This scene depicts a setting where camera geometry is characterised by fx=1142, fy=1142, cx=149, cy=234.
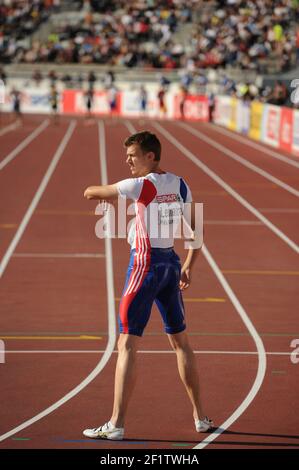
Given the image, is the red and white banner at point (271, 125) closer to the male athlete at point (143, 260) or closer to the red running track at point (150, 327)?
the red running track at point (150, 327)

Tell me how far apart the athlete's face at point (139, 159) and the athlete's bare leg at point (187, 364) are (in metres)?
1.15

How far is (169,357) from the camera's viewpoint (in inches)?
411

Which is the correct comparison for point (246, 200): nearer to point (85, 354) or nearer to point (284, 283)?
point (284, 283)

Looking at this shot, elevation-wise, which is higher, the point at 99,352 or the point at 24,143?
the point at 99,352

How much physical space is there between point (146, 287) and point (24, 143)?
3077 centimetres

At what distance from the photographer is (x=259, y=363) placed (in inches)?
403

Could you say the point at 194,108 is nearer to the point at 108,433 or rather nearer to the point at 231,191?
the point at 231,191

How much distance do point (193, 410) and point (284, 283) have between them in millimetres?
6440

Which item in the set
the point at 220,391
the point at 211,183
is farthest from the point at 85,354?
the point at 211,183

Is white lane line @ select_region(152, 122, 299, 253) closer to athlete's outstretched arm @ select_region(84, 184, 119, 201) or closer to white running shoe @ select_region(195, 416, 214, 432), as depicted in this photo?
white running shoe @ select_region(195, 416, 214, 432)

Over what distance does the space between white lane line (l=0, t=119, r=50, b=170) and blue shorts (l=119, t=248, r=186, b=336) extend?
73.0ft

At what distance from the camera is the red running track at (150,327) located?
808cm

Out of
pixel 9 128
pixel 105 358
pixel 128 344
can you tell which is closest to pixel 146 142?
pixel 128 344

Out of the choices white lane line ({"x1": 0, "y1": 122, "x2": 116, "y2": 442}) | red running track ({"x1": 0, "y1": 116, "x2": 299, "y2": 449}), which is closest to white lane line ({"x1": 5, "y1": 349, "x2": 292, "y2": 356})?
red running track ({"x1": 0, "y1": 116, "x2": 299, "y2": 449})
